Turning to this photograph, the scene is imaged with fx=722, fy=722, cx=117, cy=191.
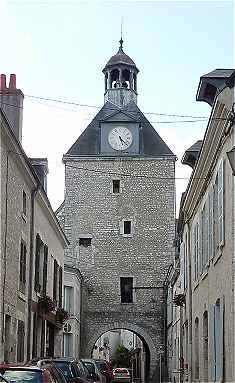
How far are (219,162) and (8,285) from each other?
22.6 feet

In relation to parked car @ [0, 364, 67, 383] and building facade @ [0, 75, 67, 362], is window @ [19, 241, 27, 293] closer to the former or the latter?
building facade @ [0, 75, 67, 362]

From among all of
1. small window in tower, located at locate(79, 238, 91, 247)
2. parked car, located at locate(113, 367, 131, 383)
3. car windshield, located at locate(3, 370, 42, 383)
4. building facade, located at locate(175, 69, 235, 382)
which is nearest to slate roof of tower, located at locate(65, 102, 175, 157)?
small window in tower, located at locate(79, 238, 91, 247)

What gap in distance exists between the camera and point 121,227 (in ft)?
148

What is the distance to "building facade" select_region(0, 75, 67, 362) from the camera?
17656 mm

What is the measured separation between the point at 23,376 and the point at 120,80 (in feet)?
130

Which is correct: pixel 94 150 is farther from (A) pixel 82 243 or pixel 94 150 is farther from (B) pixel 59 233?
(B) pixel 59 233

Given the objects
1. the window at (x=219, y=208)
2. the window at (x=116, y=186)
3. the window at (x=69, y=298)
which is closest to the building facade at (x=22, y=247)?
the window at (x=219, y=208)

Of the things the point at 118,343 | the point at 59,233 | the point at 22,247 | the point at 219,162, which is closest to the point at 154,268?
the point at 59,233

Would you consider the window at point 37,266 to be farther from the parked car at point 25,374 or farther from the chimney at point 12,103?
the parked car at point 25,374

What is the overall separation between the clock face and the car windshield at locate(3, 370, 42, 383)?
118 ft

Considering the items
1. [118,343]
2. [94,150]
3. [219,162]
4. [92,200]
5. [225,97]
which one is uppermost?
[94,150]

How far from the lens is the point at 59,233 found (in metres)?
30.3

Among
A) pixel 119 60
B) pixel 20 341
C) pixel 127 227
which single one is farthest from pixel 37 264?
pixel 119 60

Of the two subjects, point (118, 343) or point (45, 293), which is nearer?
point (45, 293)
